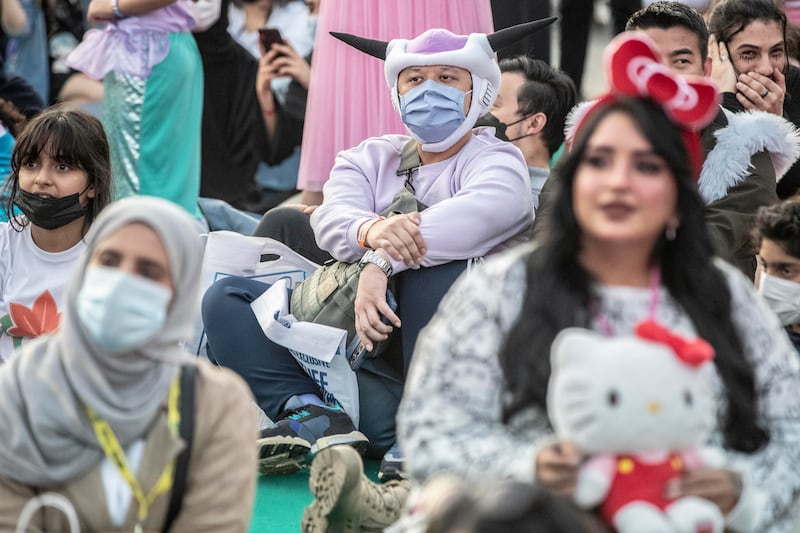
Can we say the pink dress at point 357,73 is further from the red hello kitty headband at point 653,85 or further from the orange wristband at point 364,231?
the red hello kitty headband at point 653,85

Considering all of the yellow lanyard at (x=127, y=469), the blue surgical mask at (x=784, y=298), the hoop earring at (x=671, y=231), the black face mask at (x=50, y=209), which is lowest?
the yellow lanyard at (x=127, y=469)

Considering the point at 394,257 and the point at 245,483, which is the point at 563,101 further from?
the point at 245,483

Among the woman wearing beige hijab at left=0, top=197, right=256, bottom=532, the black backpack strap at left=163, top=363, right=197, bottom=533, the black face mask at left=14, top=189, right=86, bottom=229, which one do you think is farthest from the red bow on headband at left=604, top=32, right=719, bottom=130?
the black face mask at left=14, top=189, right=86, bottom=229

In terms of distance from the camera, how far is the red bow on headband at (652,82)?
275 centimetres

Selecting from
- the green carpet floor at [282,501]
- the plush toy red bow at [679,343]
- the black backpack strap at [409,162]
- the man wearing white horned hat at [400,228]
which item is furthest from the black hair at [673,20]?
the plush toy red bow at [679,343]

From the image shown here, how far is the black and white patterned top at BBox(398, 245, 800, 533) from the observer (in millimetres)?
2648

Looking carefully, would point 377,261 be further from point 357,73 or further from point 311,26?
point 311,26

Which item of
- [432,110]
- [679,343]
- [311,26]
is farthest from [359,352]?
[311,26]

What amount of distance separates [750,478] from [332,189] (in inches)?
86.9

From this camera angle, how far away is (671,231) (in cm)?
276

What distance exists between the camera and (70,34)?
8.72 metres

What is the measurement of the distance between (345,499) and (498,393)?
996 mm

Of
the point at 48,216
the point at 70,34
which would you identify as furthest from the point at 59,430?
the point at 70,34

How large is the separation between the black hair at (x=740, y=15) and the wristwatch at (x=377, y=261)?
1509mm
